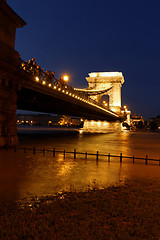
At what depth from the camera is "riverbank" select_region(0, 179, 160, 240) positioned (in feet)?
14.2

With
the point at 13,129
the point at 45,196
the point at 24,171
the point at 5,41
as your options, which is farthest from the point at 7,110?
the point at 45,196

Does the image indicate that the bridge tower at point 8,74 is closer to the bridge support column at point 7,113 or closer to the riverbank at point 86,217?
the bridge support column at point 7,113

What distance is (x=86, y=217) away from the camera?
507cm

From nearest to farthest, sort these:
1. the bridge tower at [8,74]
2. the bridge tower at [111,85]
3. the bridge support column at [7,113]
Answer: the bridge tower at [8,74], the bridge support column at [7,113], the bridge tower at [111,85]

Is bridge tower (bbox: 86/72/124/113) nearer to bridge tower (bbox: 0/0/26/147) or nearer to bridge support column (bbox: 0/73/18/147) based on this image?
bridge tower (bbox: 0/0/26/147)

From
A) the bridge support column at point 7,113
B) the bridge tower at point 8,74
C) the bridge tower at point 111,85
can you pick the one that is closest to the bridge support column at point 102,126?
the bridge tower at point 111,85

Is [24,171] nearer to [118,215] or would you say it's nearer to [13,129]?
[118,215]

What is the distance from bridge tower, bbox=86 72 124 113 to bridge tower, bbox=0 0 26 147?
3190 inches

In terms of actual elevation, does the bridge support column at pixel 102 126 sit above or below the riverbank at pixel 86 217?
above

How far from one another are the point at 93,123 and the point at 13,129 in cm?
8004

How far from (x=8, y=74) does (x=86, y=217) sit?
15.8 m

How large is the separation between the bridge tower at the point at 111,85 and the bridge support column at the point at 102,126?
7.57 m

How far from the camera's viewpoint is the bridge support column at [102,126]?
309ft

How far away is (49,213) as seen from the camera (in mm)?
5266
